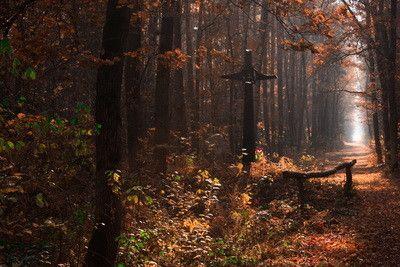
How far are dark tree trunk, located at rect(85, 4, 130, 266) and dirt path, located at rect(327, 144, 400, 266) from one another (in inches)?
160

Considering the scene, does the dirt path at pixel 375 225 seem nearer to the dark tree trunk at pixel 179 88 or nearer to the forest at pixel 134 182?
the forest at pixel 134 182

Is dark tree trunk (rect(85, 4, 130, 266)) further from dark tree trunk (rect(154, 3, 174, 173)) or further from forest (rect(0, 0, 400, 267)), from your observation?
dark tree trunk (rect(154, 3, 174, 173))

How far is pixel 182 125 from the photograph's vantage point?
15875mm

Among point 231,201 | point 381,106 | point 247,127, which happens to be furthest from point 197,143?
point 381,106

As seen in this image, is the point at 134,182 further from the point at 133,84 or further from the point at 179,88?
the point at 179,88

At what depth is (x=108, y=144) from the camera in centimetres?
606

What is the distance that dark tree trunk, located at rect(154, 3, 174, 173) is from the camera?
12.1m

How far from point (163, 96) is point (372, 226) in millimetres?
6630

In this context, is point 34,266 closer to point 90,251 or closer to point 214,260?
point 90,251

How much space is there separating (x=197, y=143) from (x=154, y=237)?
934cm

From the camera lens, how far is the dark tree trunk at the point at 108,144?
19.6 ft

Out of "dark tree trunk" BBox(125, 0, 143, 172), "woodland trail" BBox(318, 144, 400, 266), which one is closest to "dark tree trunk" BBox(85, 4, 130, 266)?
"woodland trail" BBox(318, 144, 400, 266)

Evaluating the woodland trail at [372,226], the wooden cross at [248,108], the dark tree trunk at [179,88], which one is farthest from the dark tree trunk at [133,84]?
the woodland trail at [372,226]

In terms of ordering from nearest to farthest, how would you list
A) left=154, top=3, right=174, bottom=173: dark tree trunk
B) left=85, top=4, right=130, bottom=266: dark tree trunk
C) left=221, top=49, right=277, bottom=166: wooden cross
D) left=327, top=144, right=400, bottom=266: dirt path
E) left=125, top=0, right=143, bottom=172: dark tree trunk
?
left=85, top=4, right=130, bottom=266: dark tree trunk → left=327, top=144, right=400, bottom=266: dirt path → left=125, top=0, right=143, bottom=172: dark tree trunk → left=154, top=3, right=174, bottom=173: dark tree trunk → left=221, top=49, right=277, bottom=166: wooden cross
